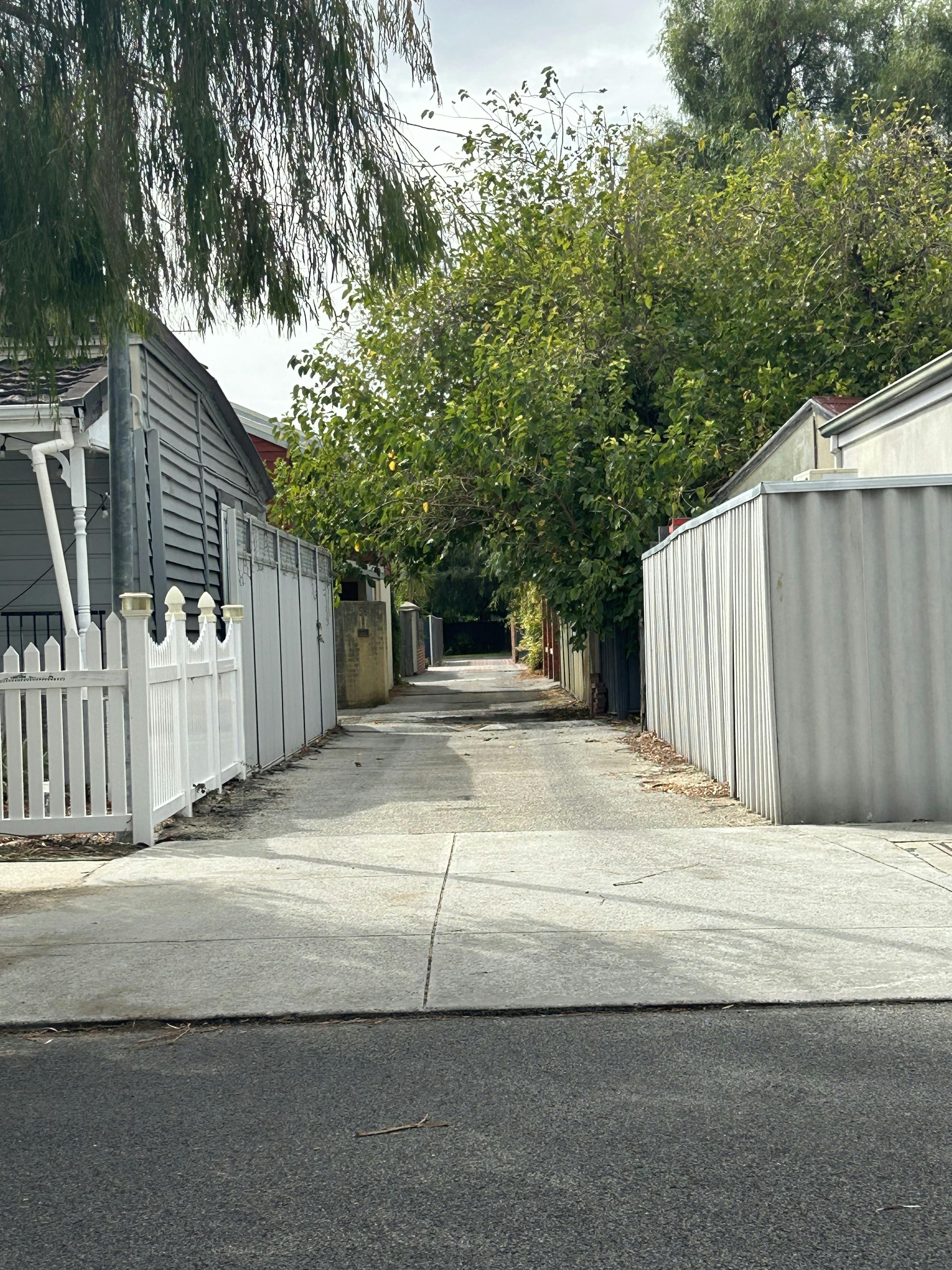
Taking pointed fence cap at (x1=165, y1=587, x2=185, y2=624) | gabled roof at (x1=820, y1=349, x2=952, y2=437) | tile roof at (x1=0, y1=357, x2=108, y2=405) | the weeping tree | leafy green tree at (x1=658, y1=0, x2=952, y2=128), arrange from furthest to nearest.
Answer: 1. leafy green tree at (x1=658, y1=0, x2=952, y2=128)
2. tile roof at (x1=0, y1=357, x2=108, y2=405)
3. pointed fence cap at (x1=165, y1=587, x2=185, y2=624)
4. gabled roof at (x1=820, y1=349, x2=952, y2=437)
5. the weeping tree

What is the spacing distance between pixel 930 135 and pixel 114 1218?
29179 mm

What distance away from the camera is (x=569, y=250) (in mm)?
20219

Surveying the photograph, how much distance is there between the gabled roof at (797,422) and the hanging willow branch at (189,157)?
6395 mm

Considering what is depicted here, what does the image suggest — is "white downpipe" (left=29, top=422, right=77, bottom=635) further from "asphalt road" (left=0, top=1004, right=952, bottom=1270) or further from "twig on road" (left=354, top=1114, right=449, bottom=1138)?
"twig on road" (left=354, top=1114, right=449, bottom=1138)

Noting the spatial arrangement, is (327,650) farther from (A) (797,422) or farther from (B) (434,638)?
(B) (434,638)

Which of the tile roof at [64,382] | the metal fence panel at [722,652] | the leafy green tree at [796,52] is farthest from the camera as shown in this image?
the leafy green tree at [796,52]

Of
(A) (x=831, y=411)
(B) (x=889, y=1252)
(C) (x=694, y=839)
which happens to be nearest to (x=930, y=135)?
(A) (x=831, y=411)

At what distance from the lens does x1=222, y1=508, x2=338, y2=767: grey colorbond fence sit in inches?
484

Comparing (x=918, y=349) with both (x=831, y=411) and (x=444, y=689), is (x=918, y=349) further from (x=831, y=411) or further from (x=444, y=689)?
(x=444, y=689)

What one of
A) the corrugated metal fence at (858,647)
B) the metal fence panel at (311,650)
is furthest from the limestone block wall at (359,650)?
the corrugated metal fence at (858,647)

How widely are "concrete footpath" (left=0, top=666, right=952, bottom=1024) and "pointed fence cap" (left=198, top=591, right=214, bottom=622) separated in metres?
1.64

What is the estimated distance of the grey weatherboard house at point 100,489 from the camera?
11727mm

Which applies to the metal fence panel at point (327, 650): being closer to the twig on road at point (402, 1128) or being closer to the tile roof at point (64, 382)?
the tile roof at point (64, 382)

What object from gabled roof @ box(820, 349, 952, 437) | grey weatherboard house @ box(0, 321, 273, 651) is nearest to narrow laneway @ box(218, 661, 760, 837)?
grey weatherboard house @ box(0, 321, 273, 651)
